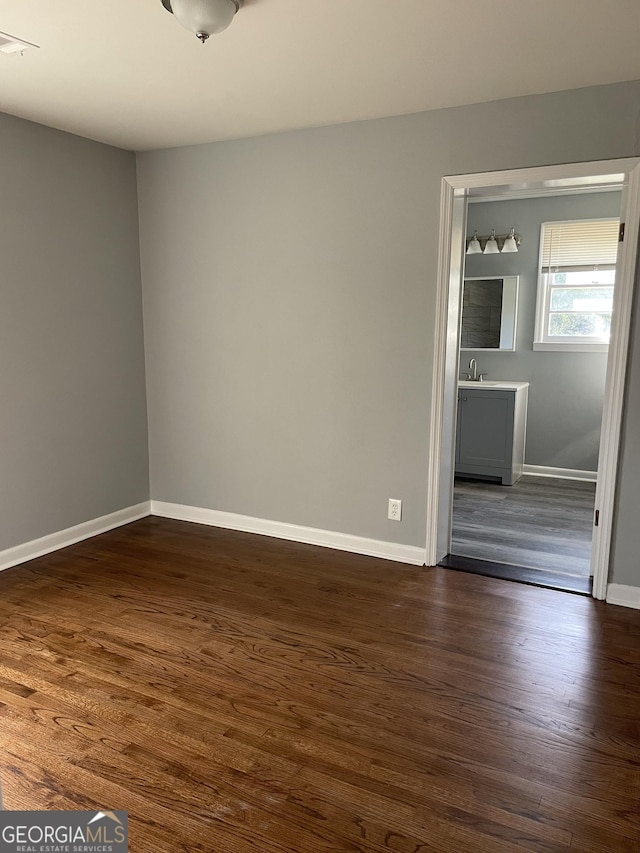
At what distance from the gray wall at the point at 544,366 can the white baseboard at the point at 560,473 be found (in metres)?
0.04

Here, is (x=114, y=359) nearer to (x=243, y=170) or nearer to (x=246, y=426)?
(x=246, y=426)

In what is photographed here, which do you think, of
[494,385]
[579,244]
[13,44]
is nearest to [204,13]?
[13,44]

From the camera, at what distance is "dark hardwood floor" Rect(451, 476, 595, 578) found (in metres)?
3.69

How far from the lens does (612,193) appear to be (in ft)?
17.5

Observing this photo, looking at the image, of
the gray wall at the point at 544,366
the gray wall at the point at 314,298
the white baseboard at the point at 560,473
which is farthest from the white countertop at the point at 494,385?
the gray wall at the point at 314,298

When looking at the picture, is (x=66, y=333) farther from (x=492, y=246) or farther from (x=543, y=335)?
(x=543, y=335)

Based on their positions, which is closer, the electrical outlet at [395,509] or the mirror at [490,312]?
the electrical outlet at [395,509]

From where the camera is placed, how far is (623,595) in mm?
3076

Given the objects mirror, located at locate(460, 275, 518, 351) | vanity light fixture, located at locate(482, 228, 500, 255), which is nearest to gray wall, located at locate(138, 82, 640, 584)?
mirror, located at locate(460, 275, 518, 351)

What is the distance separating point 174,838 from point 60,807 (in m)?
0.35

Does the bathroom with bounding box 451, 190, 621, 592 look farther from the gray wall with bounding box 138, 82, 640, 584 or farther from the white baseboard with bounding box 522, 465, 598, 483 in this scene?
the gray wall with bounding box 138, 82, 640, 584

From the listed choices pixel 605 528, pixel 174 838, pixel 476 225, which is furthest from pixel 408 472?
pixel 476 225

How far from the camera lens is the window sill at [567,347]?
5.46m

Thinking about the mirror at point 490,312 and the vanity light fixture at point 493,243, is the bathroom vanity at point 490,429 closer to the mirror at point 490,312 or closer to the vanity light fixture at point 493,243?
the mirror at point 490,312
